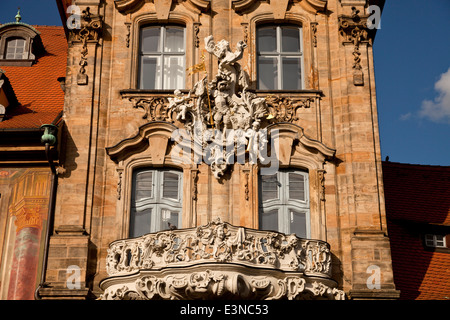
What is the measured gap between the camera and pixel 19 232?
1878cm

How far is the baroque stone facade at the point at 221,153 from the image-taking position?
17.3 meters

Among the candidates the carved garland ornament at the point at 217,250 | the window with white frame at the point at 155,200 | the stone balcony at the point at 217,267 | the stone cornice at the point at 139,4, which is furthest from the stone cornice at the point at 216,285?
the stone cornice at the point at 139,4

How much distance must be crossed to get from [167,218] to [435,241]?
6820 mm

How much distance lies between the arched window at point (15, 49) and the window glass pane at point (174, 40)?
17.3ft

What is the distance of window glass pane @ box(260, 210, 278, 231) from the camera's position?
62.0ft

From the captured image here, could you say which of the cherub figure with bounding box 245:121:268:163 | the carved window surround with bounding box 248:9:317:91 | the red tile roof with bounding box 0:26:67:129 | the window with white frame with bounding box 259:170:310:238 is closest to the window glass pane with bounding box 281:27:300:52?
the carved window surround with bounding box 248:9:317:91

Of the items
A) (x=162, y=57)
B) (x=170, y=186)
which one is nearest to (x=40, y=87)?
(x=162, y=57)

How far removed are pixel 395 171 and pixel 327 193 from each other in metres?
5.51

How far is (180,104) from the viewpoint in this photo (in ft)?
64.4

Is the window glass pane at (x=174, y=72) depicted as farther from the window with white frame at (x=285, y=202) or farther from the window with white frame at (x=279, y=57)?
the window with white frame at (x=285, y=202)

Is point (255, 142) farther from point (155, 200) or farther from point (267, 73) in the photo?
point (155, 200)
